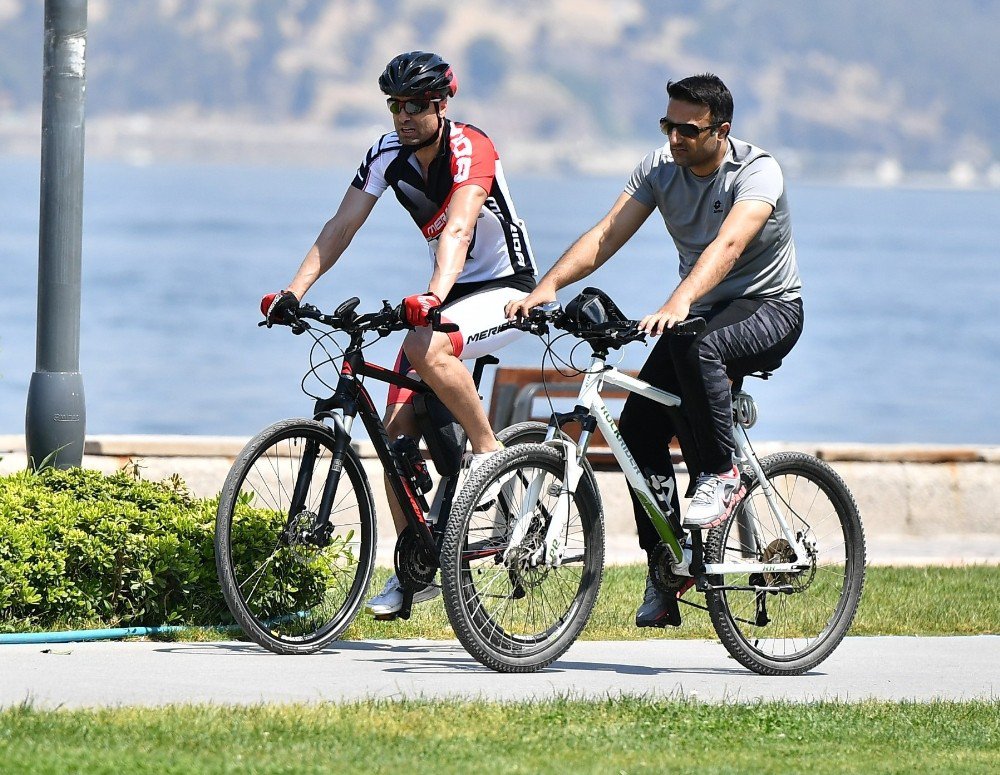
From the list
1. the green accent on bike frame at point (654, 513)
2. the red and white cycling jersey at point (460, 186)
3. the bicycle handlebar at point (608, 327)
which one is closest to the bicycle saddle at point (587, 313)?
the bicycle handlebar at point (608, 327)

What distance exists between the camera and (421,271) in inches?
3179

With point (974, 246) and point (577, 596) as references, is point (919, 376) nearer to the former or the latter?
point (577, 596)

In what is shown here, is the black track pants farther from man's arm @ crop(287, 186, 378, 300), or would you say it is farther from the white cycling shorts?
man's arm @ crop(287, 186, 378, 300)

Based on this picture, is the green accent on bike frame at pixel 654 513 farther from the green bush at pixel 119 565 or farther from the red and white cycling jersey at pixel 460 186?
the green bush at pixel 119 565

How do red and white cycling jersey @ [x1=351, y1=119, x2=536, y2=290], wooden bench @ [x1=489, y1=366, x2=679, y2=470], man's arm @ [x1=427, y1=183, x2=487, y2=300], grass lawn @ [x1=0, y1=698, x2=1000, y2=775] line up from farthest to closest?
wooden bench @ [x1=489, y1=366, x2=679, y2=470] < red and white cycling jersey @ [x1=351, y1=119, x2=536, y2=290] < man's arm @ [x1=427, y1=183, x2=487, y2=300] < grass lawn @ [x1=0, y1=698, x2=1000, y2=775]

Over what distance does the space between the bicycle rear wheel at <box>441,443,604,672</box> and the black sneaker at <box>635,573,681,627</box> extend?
29 cm

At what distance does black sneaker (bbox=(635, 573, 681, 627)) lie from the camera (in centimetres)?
700

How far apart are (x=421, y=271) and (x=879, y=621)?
72.9 m

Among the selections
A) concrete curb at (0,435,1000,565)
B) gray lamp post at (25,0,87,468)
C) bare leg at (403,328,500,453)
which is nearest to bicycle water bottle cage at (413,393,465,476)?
bare leg at (403,328,500,453)

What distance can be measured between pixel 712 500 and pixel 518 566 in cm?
72

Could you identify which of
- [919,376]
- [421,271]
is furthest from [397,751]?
[421,271]

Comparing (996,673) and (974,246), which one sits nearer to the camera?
(996,673)

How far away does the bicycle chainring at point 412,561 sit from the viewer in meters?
7.02

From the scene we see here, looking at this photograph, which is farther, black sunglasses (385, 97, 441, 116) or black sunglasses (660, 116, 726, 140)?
black sunglasses (385, 97, 441, 116)
